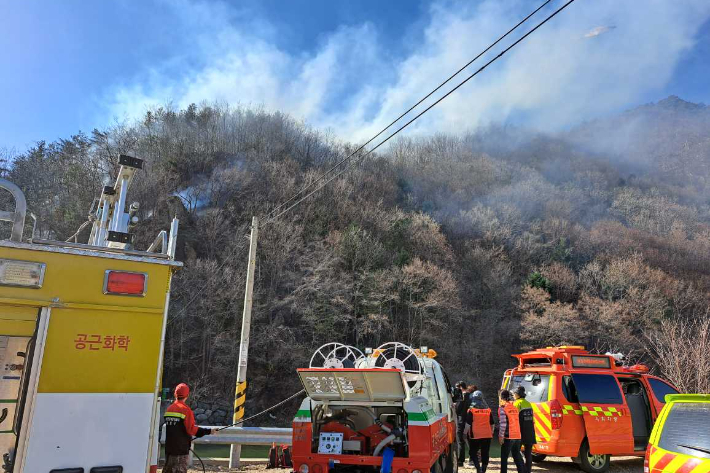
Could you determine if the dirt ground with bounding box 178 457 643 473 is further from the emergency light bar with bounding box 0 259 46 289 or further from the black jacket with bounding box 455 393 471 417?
the emergency light bar with bounding box 0 259 46 289

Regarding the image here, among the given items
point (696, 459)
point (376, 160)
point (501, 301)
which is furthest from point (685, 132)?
point (696, 459)

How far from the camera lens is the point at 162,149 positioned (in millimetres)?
45062

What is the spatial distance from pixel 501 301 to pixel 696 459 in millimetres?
35142

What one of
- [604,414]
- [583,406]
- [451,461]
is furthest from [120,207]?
[604,414]

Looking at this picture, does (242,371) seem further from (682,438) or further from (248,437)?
(682,438)

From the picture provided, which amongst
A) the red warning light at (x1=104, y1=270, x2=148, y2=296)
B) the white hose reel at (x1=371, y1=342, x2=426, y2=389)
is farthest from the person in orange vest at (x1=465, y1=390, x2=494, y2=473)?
the red warning light at (x1=104, y1=270, x2=148, y2=296)

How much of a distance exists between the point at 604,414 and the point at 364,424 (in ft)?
17.4

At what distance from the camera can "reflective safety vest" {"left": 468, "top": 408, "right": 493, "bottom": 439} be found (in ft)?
29.2

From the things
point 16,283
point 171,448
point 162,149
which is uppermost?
point 162,149

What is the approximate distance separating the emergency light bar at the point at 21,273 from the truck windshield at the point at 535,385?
29.0ft

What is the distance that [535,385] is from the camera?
32.4ft

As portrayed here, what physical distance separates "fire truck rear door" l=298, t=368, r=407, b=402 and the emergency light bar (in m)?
3.71

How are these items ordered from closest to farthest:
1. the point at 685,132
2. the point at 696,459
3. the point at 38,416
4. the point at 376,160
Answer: the point at 38,416
the point at 696,459
the point at 376,160
the point at 685,132

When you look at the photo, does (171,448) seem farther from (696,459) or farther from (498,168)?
(498,168)
